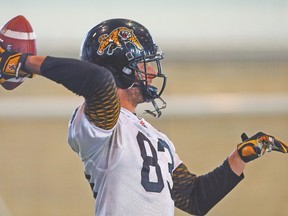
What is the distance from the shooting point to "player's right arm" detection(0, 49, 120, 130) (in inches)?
50.9

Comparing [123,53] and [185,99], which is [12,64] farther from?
[185,99]

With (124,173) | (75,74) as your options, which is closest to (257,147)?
(124,173)

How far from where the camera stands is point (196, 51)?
352 cm

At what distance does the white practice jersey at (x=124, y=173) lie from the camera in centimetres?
152

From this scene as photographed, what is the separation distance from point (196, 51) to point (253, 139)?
1.79m

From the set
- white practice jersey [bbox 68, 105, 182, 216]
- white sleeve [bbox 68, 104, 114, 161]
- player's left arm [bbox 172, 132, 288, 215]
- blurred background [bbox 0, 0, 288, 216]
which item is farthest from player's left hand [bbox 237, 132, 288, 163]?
blurred background [bbox 0, 0, 288, 216]

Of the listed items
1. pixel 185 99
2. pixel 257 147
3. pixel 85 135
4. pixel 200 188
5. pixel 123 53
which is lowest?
pixel 185 99

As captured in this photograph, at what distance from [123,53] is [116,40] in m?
0.03

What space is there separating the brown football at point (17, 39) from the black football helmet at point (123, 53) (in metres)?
0.17

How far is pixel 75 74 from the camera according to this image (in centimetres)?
131

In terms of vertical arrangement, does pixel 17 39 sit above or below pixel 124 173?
above

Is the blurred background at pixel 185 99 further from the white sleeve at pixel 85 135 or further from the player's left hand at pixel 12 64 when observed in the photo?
the player's left hand at pixel 12 64

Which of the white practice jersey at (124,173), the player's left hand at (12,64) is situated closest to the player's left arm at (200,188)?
the white practice jersey at (124,173)

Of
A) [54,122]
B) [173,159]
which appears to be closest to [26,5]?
[54,122]
